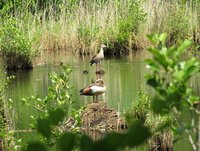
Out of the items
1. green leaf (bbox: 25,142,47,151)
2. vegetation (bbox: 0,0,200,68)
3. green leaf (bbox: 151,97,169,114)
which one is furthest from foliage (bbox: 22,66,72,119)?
vegetation (bbox: 0,0,200,68)

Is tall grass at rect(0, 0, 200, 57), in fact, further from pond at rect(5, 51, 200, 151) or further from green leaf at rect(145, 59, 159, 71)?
green leaf at rect(145, 59, 159, 71)

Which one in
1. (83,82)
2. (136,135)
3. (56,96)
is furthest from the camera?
(83,82)

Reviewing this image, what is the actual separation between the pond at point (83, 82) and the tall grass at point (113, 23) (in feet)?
3.50

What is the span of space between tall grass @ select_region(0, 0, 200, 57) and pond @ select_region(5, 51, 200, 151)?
1067 mm

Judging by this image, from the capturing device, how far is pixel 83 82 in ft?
46.8

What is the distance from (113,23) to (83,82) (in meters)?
8.53

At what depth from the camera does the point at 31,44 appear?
17.7 meters

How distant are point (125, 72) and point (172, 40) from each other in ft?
22.9

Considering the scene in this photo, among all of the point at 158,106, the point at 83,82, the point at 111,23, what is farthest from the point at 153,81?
the point at 111,23

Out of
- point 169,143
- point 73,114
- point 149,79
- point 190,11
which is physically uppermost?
point 190,11

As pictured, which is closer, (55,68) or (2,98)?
(2,98)

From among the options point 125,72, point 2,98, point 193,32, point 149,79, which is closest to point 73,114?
point 2,98

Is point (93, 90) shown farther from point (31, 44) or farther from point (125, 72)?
point (31, 44)

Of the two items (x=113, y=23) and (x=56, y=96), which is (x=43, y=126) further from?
(x=113, y=23)
